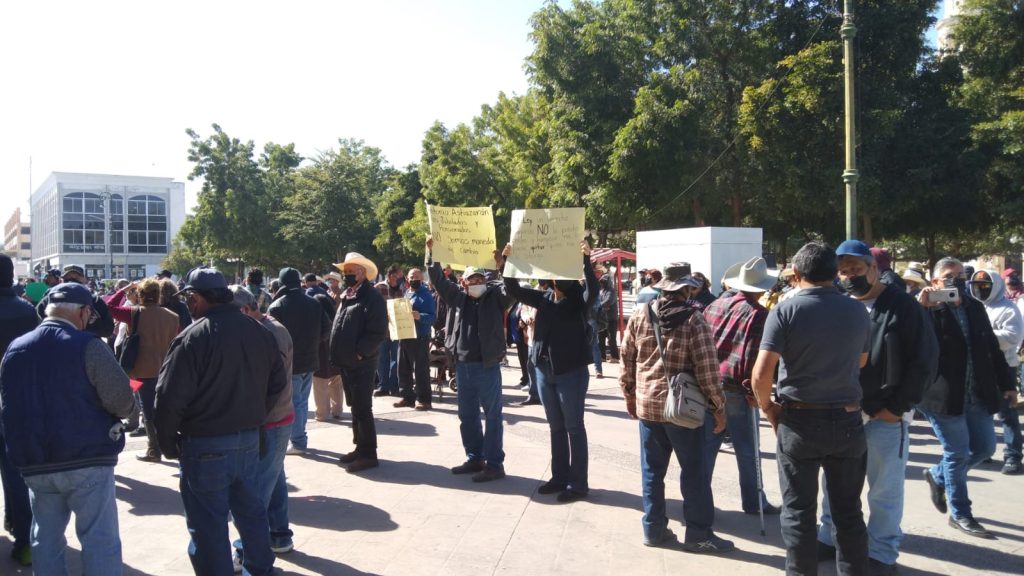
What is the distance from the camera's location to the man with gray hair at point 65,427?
3812 mm

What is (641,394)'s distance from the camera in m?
5.13

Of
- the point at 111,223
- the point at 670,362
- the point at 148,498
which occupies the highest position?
the point at 111,223

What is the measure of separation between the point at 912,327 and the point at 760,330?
133 cm

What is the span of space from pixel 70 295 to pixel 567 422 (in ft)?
12.3

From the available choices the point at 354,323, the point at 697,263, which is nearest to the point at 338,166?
the point at 697,263

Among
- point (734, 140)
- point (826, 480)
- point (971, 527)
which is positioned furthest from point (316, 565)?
point (734, 140)

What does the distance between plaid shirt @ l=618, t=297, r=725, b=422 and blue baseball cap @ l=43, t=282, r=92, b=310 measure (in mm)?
3515

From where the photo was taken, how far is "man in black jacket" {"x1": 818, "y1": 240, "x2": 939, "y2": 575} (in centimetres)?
441

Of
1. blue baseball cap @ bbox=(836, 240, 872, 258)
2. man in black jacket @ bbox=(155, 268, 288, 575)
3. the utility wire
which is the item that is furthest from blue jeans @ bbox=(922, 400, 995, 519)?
the utility wire

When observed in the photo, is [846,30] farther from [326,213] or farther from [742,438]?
[326,213]

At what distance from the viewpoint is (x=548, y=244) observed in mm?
5930

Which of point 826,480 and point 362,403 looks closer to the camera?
point 826,480

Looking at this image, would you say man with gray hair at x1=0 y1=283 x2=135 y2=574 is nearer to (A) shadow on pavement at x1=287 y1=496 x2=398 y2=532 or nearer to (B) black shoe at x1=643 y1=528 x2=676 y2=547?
(A) shadow on pavement at x1=287 y1=496 x2=398 y2=532

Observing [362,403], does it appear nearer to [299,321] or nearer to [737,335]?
[299,321]
